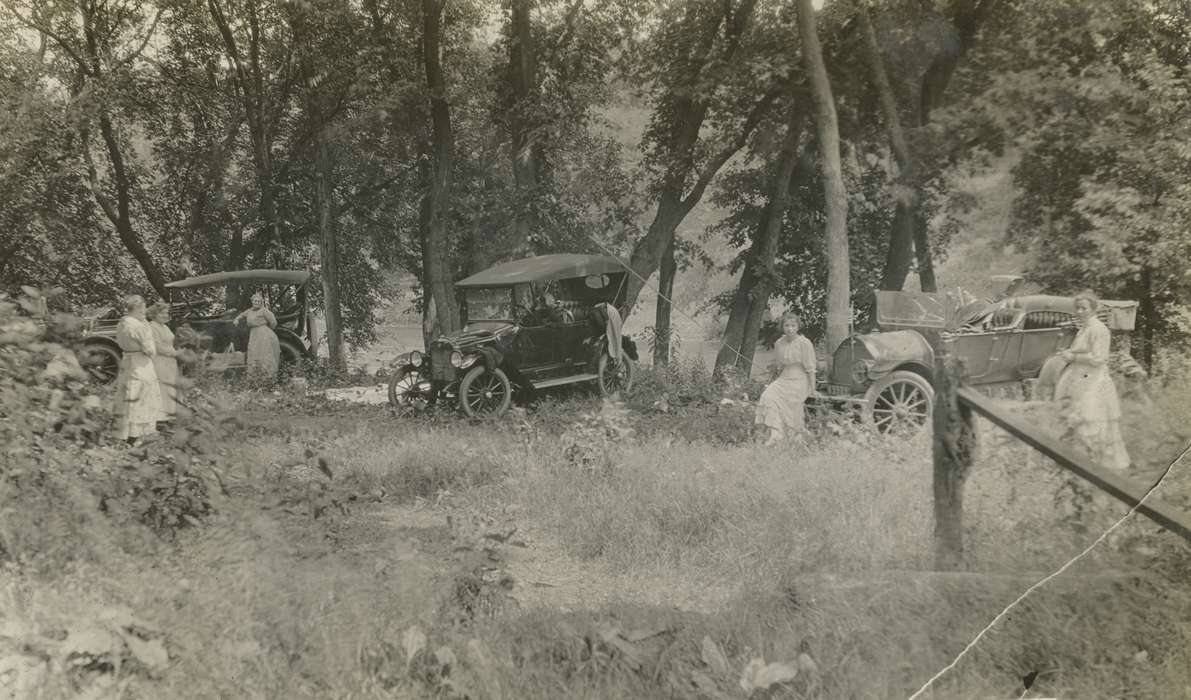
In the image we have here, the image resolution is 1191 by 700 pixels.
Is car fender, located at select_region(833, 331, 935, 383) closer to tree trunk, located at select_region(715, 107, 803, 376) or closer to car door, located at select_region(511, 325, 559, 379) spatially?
tree trunk, located at select_region(715, 107, 803, 376)

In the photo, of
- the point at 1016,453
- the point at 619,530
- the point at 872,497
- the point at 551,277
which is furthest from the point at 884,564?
the point at 551,277

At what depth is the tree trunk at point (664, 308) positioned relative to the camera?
8.66 ft

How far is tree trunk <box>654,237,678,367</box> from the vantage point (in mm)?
2641

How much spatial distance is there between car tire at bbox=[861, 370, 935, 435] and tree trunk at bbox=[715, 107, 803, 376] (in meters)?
0.54

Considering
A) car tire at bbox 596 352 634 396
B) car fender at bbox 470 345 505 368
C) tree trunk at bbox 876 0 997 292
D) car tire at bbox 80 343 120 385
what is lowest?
car tire at bbox 596 352 634 396

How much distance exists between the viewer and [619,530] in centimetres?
258

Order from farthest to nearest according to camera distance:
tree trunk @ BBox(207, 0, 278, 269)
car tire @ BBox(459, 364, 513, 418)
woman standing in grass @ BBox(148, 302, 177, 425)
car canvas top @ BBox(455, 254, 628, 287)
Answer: car tire @ BBox(459, 364, 513, 418)
car canvas top @ BBox(455, 254, 628, 287)
tree trunk @ BBox(207, 0, 278, 269)
woman standing in grass @ BBox(148, 302, 177, 425)

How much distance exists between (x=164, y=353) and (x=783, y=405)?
185 centimetres

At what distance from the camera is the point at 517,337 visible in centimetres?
344

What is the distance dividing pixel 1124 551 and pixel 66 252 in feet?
10.6

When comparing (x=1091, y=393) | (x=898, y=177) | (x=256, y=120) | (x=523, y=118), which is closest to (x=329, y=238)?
(x=256, y=120)

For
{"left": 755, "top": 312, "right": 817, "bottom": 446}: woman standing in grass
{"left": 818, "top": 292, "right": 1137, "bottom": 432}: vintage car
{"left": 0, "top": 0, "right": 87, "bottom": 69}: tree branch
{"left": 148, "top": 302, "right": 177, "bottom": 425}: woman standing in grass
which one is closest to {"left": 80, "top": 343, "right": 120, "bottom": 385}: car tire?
{"left": 148, "top": 302, "right": 177, "bottom": 425}: woman standing in grass

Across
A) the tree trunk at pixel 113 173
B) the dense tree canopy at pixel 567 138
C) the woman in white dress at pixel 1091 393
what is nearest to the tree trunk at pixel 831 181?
the dense tree canopy at pixel 567 138

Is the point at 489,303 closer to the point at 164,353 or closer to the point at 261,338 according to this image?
the point at 261,338
